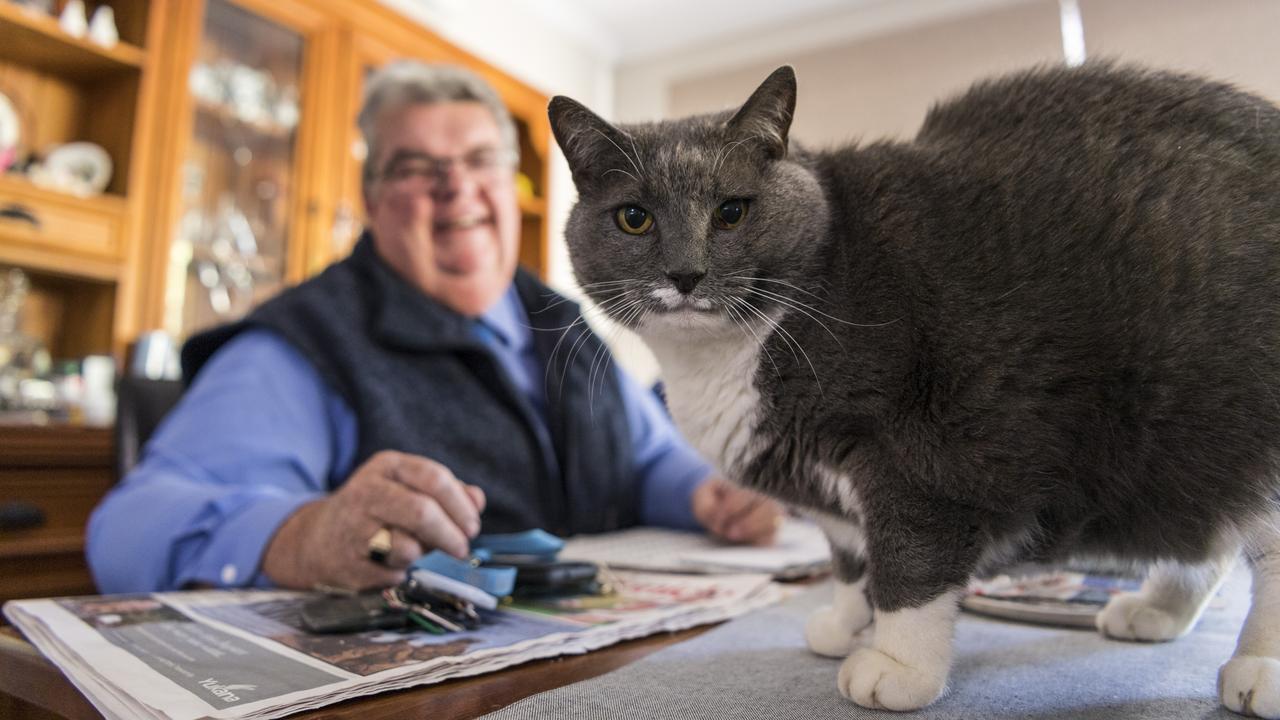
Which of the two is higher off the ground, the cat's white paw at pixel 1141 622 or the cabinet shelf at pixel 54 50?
the cabinet shelf at pixel 54 50

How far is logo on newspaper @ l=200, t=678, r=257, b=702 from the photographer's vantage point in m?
0.56

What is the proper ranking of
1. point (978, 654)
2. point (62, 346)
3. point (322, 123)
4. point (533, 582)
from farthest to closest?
point (322, 123), point (62, 346), point (533, 582), point (978, 654)

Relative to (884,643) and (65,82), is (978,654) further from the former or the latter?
(65,82)

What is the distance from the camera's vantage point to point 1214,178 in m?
0.65

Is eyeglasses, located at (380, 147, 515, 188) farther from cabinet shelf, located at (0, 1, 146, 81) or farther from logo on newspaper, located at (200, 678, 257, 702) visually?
cabinet shelf, located at (0, 1, 146, 81)

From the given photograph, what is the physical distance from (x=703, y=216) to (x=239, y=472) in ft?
3.04

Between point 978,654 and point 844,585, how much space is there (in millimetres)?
143

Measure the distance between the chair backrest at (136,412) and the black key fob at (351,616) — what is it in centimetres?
115

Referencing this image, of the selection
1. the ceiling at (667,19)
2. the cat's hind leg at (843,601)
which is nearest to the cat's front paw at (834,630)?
the cat's hind leg at (843,601)

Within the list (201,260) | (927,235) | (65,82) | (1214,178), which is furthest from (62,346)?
(1214,178)

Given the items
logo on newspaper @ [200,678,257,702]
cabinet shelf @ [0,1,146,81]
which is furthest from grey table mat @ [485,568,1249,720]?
cabinet shelf @ [0,1,146,81]

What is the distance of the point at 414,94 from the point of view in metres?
1.65

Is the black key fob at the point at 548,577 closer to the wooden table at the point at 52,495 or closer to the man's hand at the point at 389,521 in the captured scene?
the man's hand at the point at 389,521

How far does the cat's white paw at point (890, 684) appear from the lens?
621 mm
